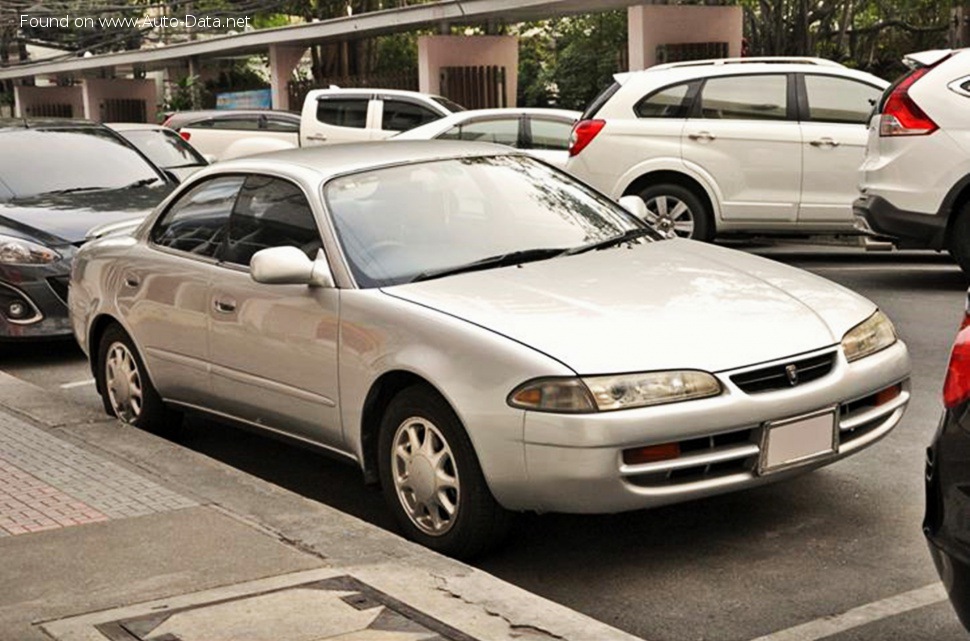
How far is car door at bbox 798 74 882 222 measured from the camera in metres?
12.5

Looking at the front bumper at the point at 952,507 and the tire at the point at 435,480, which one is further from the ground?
the front bumper at the point at 952,507

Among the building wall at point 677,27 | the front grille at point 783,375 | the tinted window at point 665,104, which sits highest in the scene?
the building wall at point 677,27

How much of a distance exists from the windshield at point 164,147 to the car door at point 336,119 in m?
5.03

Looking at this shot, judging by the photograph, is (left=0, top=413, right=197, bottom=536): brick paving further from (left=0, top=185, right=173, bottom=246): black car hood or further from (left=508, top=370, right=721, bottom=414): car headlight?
(left=0, top=185, right=173, bottom=246): black car hood

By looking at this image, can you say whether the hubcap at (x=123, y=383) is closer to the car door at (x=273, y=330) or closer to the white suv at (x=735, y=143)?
the car door at (x=273, y=330)

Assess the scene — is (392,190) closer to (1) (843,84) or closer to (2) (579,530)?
(2) (579,530)

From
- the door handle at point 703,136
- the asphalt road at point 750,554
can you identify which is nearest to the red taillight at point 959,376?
the asphalt road at point 750,554

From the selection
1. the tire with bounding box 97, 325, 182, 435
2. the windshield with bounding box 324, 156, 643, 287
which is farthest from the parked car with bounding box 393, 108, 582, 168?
the windshield with bounding box 324, 156, 643, 287

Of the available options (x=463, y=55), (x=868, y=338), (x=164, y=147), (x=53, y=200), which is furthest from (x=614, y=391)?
(x=463, y=55)

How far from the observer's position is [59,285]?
988 centimetres

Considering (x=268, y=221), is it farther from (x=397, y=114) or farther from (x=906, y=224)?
(x=397, y=114)

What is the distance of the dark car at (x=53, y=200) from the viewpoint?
9820mm

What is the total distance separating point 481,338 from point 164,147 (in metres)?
10.4

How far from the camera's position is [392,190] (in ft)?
21.6
